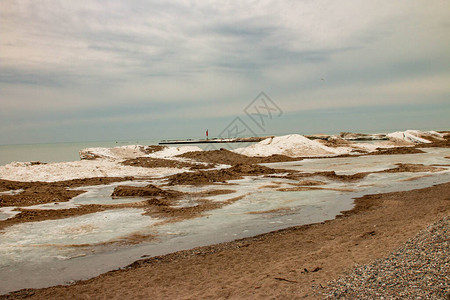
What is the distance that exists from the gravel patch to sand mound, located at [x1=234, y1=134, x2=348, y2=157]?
1305 inches

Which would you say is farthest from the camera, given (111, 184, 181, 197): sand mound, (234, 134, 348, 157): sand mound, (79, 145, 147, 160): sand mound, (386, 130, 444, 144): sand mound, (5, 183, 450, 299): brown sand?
(386, 130, 444, 144): sand mound

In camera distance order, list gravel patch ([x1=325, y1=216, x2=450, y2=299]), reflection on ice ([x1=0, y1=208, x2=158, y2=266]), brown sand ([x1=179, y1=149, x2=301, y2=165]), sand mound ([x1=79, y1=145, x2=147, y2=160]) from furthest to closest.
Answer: sand mound ([x1=79, y1=145, x2=147, y2=160]) → brown sand ([x1=179, y1=149, x2=301, y2=165]) → reflection on ice ([x1=0, y1=208, x2=158, y2=266]) → gravel patch ([x1=325, y1=216, x2=450, y2=299])

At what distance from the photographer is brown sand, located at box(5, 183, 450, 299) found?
5.03 m

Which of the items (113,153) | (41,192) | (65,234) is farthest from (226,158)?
(65,234)

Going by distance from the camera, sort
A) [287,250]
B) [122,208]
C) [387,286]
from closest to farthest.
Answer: [387,286], [287,250], [122,208]

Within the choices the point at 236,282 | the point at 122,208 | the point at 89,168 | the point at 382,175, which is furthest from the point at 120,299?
the point at 89,168

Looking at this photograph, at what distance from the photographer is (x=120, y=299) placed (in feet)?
16.6

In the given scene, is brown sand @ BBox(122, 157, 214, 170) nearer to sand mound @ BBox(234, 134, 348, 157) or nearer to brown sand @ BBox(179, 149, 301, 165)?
brown sand @ BBox(179, 149, 301, 165)

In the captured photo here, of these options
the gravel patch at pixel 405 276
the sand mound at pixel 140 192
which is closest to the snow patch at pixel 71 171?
the sand mound at pixel 140 192

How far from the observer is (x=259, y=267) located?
5.98m

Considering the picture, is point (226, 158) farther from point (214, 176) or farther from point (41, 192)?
point (41, 192)

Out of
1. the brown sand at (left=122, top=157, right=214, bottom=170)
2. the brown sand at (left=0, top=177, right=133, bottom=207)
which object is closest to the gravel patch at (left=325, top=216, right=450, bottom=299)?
the brown sand at (left=0, top=177, right=133, bottom=207)

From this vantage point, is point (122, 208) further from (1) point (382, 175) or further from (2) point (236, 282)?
(1) point (382, 175)

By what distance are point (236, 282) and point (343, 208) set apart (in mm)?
6969
